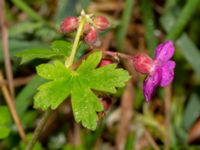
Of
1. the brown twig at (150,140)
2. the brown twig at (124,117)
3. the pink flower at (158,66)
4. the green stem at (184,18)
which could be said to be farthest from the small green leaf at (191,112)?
the pink flower at (158,66)

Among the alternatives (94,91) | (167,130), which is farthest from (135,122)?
(94,91)

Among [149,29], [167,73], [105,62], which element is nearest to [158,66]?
[167,73]

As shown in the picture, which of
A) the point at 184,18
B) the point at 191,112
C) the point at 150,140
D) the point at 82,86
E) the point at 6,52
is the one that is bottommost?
the point at 150,140

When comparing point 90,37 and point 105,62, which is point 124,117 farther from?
point 90,37

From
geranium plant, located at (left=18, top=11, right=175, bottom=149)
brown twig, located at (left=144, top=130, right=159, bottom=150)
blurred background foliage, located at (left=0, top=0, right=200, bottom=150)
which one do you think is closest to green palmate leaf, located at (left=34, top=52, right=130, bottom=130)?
geranium plant, located at (left=18, top=11, right=175, bottom=149)

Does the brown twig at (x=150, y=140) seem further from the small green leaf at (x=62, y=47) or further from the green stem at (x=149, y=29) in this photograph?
the small green leaf at (x=62, y=47)

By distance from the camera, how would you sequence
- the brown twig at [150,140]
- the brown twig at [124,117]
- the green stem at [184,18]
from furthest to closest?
the brown twig at [124,117], the brown twig at [150,140], the green stem at [184,18]

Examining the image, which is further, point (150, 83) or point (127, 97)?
point (127, 97)
